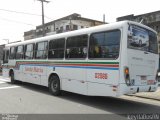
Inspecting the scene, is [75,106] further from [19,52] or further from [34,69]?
[19,52]

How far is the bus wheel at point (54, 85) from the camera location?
35.3ft

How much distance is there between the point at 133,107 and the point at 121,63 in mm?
2051

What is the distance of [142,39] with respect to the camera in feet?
27.5

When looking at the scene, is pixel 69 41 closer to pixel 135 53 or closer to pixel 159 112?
pixel 135 53

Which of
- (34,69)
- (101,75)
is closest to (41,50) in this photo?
(34,69)

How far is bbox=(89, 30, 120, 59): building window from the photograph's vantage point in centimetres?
777

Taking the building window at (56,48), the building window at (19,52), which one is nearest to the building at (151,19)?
the building window at (19,52)

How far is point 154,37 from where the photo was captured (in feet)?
30.2

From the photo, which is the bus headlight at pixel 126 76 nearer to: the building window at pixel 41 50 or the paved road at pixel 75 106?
the paved road at pixel 75 106

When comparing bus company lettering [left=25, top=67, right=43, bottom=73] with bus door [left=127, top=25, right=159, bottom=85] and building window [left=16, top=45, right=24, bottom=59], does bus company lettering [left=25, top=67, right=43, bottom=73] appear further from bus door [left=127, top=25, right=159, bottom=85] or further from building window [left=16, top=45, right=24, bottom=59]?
bus door [left=127, top=25, right=159, bottom=85]

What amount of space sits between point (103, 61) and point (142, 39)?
1686 millimetres

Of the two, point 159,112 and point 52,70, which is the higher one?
point 52,70

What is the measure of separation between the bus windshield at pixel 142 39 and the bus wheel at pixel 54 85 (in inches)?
171

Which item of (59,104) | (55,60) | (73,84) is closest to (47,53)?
(55,60)
